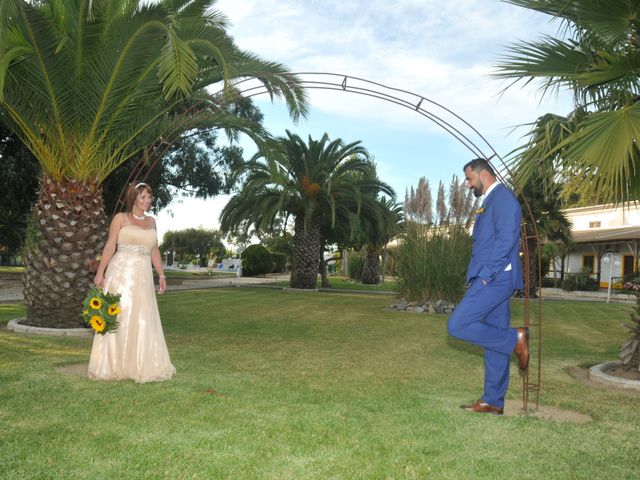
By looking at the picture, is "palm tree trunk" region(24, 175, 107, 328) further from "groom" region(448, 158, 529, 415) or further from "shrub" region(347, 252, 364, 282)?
"shrub" region(347, 252, 364, 282)

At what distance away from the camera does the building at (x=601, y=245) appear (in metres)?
30.3

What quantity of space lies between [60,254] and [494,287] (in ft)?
23.6

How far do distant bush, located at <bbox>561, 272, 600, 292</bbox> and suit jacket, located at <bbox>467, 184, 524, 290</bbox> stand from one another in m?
29.5

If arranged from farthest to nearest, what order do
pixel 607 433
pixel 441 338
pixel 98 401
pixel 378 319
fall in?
pixel 378 319
pixel 441 338
pixel 98 401
pixel 607 433

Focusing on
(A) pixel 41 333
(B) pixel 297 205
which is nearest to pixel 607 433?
(A) pixel 41 333

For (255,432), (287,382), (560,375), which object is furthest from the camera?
(560,375)

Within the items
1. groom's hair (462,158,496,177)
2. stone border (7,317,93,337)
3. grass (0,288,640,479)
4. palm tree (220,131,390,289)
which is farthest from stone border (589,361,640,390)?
palm tree (220,131,390,289)

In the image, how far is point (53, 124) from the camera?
8984 millimetres

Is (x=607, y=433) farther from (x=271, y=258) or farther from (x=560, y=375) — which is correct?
(x=271, y=258)

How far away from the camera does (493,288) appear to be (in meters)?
4.67

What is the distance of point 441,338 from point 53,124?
7362 mm

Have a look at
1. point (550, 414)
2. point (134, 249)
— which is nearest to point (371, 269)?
point (134, 249)

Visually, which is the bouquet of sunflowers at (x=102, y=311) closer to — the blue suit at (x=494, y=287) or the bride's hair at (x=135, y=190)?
the bride's hair at (x=135, y=190)

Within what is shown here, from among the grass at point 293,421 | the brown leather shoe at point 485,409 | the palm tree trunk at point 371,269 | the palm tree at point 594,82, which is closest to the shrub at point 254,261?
the palm tree trunk at point 371,269
